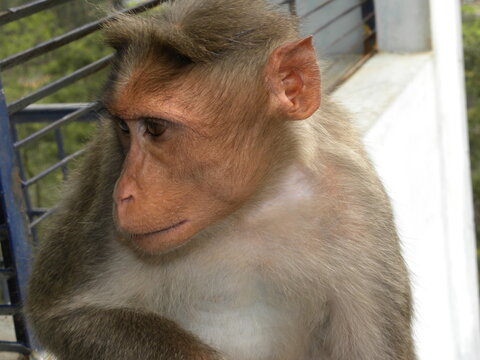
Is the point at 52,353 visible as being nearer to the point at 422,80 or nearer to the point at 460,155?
the point at 422,80

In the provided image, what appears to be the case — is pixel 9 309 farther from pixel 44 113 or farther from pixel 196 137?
pixel 44 113

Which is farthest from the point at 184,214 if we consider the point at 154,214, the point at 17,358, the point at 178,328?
the point at 17,358

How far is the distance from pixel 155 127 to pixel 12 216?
1083 millimetres

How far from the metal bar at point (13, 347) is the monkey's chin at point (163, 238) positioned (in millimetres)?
1219

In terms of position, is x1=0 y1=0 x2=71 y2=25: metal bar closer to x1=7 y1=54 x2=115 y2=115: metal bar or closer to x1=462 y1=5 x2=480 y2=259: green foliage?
x1=7 y1=54 x2=115 y2=115: metal bar

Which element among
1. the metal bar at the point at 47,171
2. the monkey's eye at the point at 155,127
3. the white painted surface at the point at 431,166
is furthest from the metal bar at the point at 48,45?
the white painted surface at the point at 431,166

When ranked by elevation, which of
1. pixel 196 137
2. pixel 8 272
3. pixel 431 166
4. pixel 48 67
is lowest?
pixel 48 67

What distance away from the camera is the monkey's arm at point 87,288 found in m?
2.37

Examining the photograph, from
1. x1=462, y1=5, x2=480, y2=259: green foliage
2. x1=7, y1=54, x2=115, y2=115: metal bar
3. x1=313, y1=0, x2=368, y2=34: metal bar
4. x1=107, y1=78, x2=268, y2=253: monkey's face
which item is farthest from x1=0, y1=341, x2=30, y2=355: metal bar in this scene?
x1=462, y1=5, x2=480, y2=259: green foliage

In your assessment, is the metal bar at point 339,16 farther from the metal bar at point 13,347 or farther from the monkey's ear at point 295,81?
the monkey's ear at point 295,81

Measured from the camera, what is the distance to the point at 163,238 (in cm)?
217

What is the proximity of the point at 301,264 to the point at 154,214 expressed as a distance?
1.81 ft

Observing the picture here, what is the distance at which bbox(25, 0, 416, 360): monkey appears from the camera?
2178 mm

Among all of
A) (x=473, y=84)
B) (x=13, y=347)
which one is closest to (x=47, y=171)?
(x=13, y=347)
